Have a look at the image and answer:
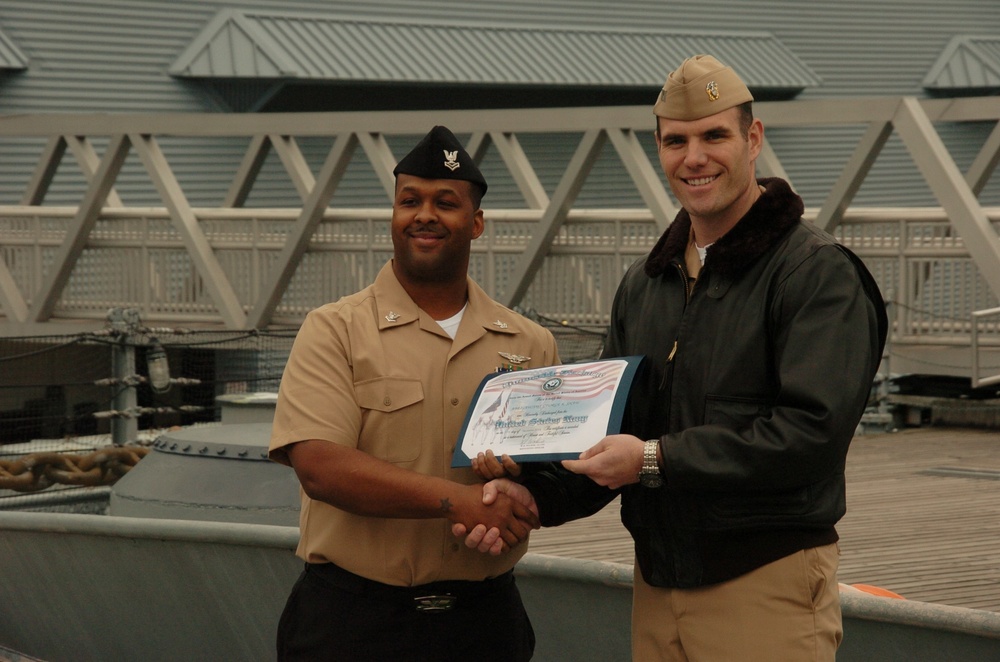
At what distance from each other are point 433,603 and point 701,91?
1291 millimetres

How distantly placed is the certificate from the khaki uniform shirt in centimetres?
10

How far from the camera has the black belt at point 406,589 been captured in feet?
11.2

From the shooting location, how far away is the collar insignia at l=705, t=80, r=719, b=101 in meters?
3.12

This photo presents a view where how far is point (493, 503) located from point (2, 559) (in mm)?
4631

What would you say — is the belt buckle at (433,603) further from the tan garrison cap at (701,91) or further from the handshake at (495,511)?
the tan garrison cap at (701,91)

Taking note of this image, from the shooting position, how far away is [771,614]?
10.1 feet

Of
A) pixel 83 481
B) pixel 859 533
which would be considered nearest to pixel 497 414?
pixel 859 533

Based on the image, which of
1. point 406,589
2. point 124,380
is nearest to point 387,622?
point 406,589

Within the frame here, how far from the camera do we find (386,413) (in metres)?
3.38

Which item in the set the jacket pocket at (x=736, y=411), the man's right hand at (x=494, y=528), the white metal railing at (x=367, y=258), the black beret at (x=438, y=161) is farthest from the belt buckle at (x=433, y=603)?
the white metal railing at (x=367, y=258)

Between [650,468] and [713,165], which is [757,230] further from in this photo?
[650,468]

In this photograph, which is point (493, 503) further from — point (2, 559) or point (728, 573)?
point (2, 559)

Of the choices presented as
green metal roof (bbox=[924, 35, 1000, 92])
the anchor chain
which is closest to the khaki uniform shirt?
the anchor chain

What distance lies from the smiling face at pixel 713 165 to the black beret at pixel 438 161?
48 cm
